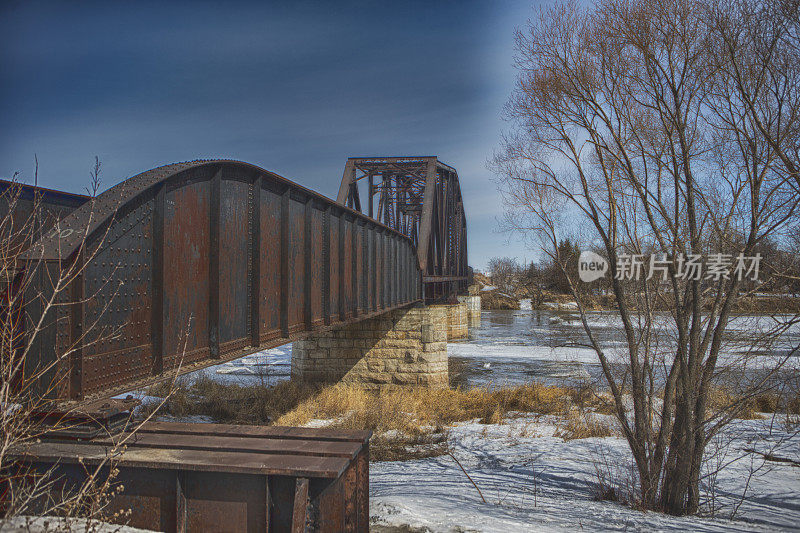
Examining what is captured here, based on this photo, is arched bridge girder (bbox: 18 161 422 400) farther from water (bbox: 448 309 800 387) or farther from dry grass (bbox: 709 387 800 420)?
dry grass (bbox: 709 387 800 420)

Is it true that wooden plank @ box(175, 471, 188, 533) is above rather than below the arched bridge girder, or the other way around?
below

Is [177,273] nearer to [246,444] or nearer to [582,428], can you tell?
[246,444]

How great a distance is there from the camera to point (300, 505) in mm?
4125

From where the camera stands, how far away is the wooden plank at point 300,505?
407cm

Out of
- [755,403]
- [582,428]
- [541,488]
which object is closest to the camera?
[541,488]

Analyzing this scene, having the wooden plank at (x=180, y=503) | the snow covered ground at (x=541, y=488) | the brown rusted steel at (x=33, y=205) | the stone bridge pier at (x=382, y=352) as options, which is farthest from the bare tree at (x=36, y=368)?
the stone bridge pier at (x=382, y=352)

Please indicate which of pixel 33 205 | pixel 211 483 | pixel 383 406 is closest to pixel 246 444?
pixel 211 483

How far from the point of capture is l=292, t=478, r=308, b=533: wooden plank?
4070mm

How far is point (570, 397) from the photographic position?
1509cm

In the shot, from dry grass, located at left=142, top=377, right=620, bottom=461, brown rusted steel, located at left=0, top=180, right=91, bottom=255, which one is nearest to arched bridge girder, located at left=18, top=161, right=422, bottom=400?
brown rusted steel, located at left=0, top=180, right=91, bottom=255

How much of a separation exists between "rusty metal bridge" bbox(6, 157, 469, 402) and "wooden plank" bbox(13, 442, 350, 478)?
18.4 inches

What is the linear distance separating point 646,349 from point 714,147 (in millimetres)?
3767

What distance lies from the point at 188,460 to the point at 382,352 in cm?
1457

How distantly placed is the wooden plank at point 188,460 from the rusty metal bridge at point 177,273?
1.53 feet
